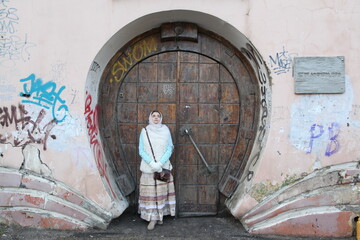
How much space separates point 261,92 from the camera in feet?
15.2

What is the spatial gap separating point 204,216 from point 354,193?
6.02ft

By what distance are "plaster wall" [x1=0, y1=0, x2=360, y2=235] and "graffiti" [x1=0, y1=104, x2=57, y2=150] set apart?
1 centimetres

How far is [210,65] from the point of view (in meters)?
4.80

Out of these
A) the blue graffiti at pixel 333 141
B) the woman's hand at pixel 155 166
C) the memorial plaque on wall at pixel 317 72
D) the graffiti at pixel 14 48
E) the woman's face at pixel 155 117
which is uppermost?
the graffiti at pixel 14 48

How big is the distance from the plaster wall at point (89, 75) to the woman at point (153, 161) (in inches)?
15.8

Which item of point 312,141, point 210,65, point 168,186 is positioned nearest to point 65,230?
point 168,186

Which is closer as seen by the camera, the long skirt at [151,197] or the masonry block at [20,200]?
the masonry block at [20,200]

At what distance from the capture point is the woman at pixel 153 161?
14.2 ft

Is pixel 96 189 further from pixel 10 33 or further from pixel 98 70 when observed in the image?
pixel 10 33

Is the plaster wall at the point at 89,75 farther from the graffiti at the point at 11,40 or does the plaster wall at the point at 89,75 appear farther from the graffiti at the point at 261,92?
the graffiti at the point at 261,92

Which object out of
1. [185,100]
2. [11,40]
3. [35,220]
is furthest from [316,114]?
[11,40]

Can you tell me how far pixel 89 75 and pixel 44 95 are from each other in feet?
1.87

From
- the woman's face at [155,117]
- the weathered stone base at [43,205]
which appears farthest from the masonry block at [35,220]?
the woman's face at [155,117]

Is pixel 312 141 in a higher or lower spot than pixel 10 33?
lower
